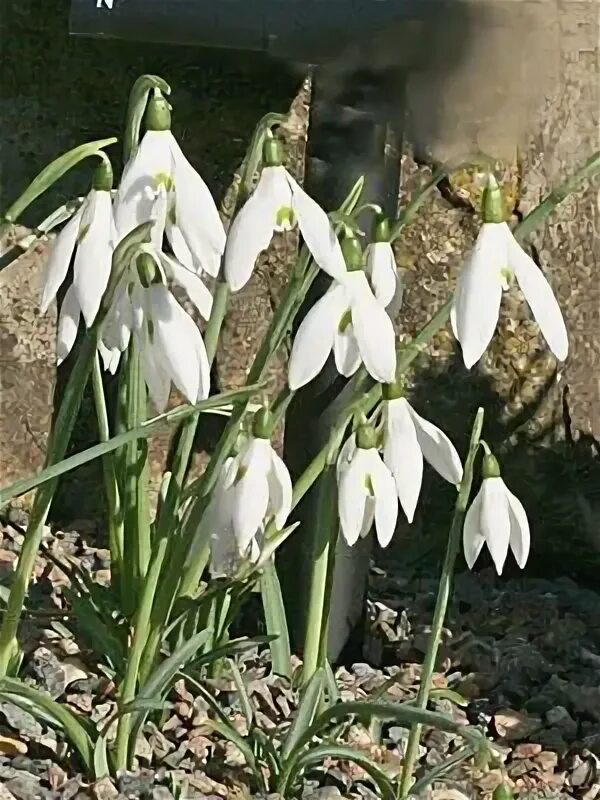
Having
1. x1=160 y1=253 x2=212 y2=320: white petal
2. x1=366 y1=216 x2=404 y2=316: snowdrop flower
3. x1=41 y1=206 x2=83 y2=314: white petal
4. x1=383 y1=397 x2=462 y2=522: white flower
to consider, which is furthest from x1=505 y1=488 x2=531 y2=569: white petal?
x1=41 y1=206 x2=83 y2=314: white petal

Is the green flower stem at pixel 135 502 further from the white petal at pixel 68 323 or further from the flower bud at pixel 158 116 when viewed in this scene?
the flower bud at pixel 158 116

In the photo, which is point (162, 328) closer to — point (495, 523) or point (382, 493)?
point (382, 493)

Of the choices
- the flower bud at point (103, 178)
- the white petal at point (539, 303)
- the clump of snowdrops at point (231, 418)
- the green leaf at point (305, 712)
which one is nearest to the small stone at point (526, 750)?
the clump of snowdrops at point (231, 418)

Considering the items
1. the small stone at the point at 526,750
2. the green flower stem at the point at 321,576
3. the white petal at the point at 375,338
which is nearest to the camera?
the white petal at the point at 375,338

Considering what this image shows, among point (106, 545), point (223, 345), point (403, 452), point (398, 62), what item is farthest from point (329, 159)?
point (106, 545)

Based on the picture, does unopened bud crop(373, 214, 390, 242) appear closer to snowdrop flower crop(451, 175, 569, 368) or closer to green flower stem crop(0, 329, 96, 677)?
snowdrop flower crop(451, 175, 569, 368)

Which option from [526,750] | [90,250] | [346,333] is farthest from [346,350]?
[526,750]

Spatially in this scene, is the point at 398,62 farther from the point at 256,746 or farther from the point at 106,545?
the point at 106,545

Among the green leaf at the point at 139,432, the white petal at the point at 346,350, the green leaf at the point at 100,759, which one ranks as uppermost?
the white petal at the point at 346,350
